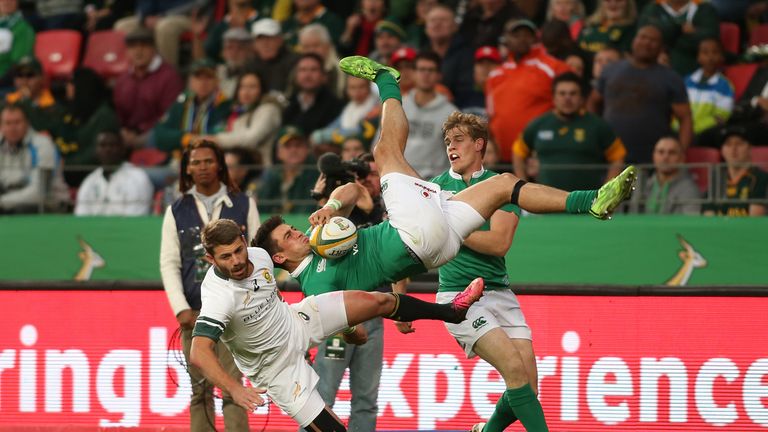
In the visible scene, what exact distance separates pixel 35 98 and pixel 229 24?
246cm

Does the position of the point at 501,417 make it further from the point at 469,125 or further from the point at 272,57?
the point at 272,57

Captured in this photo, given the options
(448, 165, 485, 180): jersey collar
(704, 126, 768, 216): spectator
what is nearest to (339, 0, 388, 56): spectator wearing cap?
(704, 126, 768, 216): spectator

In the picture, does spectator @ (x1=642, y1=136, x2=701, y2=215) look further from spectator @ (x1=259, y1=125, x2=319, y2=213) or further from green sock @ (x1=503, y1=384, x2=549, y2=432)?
green sock @ (x1=503, y1=384, x2=549, y2=432)

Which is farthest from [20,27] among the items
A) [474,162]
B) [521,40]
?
[474,162]

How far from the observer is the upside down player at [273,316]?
24.8 ft

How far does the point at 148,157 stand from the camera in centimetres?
1493

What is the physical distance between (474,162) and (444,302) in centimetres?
88

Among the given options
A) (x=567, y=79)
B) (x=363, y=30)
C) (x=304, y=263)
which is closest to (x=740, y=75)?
(x=567, y=79)

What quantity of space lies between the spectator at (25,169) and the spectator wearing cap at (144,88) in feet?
4.96

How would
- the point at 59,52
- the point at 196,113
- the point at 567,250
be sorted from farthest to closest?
the point at 59,52 < the point at 196,113 < the point at 567,250

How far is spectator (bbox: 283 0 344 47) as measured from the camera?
51.2 ft

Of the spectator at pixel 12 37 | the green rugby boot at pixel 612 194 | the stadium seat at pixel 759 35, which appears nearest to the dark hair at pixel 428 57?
the stadium seat at pixel 759 35

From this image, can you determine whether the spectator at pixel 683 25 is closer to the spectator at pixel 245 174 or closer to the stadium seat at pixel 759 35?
the stadium seat at pixel 759 35

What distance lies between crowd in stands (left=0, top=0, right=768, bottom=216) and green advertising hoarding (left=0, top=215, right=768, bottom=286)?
196 millimetres
